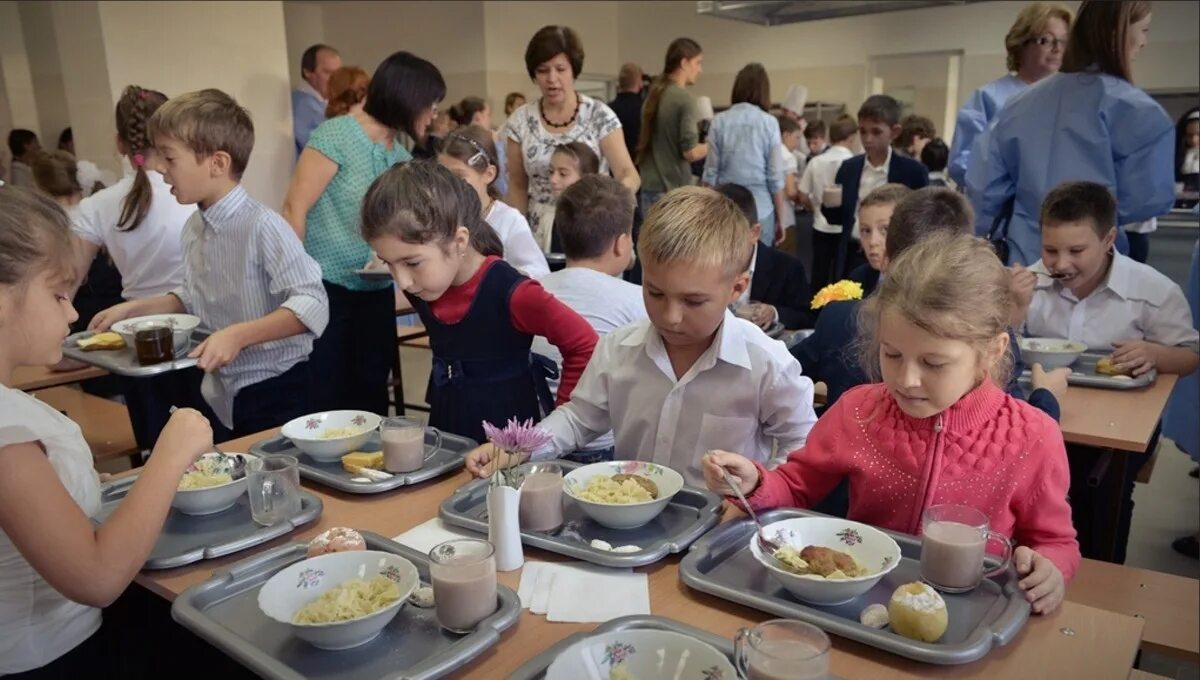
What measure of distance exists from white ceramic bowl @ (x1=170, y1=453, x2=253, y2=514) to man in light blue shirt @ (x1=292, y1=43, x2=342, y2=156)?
460 centimetres

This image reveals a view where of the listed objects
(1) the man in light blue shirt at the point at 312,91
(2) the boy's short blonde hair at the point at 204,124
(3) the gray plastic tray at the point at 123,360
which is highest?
(1) the man in light blue shirt at the point at 312,91

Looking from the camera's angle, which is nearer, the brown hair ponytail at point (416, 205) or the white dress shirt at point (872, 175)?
the brown hair ponytail at point (416, 205)

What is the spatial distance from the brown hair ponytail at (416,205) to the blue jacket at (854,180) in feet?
12.0

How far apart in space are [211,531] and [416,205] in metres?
0.85

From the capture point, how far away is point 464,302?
210cm

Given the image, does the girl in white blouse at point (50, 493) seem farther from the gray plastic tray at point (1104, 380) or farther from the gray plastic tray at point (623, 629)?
the gray plastic tray at point (1104, 380)

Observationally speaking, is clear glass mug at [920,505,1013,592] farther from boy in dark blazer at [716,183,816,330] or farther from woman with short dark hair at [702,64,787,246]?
woman with short dark hair at [702,64,787,246]

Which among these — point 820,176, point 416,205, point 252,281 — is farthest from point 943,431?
point 820,176

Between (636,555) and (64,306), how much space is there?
1.05 meters

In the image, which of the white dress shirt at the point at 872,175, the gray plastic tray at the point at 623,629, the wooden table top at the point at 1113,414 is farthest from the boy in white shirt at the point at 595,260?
the white dress shirt at the point at 872,175

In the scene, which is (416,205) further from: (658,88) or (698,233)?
(658,88)

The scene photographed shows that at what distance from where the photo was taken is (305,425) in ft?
6.16

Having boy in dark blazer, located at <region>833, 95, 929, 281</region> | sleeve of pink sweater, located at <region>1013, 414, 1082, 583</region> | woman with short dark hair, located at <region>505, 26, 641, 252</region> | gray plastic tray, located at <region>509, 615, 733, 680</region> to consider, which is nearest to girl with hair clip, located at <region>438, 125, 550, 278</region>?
woman with short dark hair, located at <region>505, 26, 641, 252</region>

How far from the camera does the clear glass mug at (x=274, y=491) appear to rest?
149 cm
